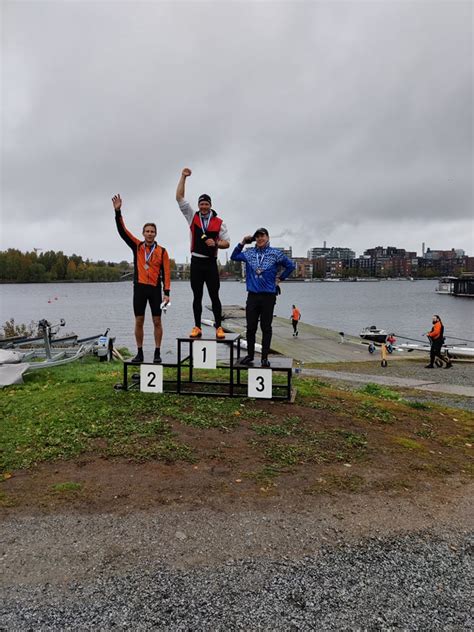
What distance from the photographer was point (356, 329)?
1941 inches

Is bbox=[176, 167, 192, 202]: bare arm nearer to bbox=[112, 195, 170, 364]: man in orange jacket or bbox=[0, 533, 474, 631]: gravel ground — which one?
bbox=[112, 195, 170, 364]: man in orange jacket

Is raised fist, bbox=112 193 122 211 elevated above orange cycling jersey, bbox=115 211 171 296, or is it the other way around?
raised fist, bbox=112 193 122 211

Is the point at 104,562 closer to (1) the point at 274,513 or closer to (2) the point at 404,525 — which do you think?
(1) the point at 274,513

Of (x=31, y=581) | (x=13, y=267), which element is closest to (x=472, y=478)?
(x=31, y=581)

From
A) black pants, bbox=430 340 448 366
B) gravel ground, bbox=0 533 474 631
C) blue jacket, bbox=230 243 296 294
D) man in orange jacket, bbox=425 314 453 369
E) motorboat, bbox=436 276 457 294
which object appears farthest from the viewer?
motorboat, bbox=436 276 457 294

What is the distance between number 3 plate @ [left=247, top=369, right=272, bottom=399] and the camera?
26.6 feet

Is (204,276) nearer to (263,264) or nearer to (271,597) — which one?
(263,264)

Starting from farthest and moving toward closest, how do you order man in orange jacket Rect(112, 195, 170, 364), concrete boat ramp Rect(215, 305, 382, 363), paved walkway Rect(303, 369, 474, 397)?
concrete boat ramp Rect(215, 305, 382, 363) → paved walkway Rect(303, 369, 474, 397) → man in orange jacket Rect(112, 195, 170, 364)

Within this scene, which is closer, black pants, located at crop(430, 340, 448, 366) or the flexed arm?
the flexed arm

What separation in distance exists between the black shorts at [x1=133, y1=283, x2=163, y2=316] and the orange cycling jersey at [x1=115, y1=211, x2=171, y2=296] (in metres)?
0.08

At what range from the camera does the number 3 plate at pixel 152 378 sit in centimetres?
830

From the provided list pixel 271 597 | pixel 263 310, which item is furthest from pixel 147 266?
pixel 271 597

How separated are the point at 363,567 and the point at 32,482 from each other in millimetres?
3725

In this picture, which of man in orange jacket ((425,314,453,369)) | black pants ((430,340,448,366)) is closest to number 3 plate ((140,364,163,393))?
man in orange jacket ((425,314,453,369))
